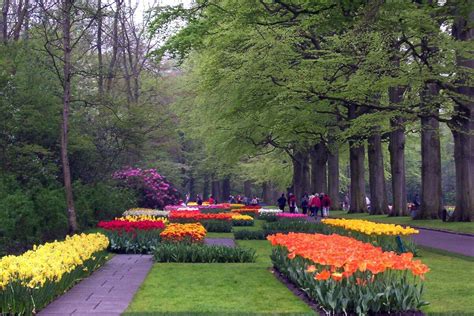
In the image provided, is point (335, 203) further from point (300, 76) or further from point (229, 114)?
point (300, 76)

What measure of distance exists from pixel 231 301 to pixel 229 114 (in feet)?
77.0

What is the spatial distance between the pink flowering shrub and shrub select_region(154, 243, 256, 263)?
22.6 meters

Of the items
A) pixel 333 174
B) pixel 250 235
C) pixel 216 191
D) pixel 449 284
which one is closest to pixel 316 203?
pixel 333 174

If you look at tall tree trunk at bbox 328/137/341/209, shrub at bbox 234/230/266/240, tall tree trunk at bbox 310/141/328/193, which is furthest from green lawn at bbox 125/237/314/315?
tall tree trunk at bbox 310/141/328/193

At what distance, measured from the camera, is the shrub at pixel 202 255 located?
1448 centimetres

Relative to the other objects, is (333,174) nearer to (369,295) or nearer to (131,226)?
(131,226)

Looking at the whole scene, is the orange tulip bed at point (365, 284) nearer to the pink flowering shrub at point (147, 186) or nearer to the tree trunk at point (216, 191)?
the pink flowering shrub at point (147, 186)

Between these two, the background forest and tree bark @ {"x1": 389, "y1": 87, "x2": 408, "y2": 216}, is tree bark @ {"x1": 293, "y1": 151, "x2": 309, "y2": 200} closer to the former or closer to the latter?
the background forest

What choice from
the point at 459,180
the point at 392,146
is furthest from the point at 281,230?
the point at 392,146

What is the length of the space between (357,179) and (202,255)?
84.6 feet

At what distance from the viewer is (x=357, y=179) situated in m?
38.9

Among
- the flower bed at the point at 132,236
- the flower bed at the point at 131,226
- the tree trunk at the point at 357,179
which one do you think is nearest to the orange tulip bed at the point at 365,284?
the flower bed at the point at 132,236

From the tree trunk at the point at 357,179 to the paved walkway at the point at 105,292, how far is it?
26.0 meters

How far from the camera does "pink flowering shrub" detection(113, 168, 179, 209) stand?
3722cm
